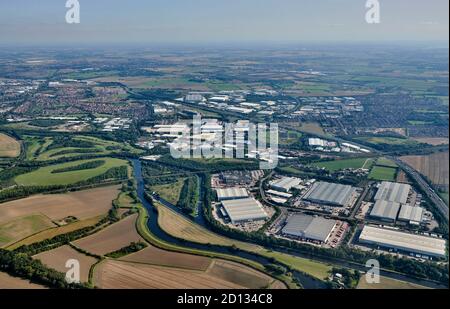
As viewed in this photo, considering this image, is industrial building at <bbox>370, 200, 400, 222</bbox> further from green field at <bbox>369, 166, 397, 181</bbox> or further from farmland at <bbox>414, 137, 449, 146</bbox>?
farmland at <bbox>414, 137, 449, 146</bbox>

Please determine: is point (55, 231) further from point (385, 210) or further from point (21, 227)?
point (385, 210)

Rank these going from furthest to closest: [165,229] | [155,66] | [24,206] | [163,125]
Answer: [155,66] < [163,125] < [24,206] < [165,229]

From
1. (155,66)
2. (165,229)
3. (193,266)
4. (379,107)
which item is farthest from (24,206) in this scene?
(155,66)

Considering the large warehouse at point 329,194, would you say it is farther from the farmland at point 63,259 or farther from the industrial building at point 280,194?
the farmland at point 63,259

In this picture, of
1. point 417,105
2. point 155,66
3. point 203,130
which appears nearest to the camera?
point 203,130

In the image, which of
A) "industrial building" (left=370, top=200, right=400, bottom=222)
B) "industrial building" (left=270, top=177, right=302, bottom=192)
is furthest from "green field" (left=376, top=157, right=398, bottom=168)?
"industrial building" (left=370, top=200, right=400, bottom=222)

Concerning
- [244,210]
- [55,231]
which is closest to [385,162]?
[244,210]
